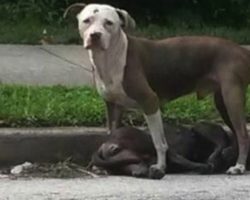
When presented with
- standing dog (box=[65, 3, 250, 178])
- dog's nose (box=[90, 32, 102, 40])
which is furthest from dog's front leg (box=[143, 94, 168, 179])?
dog's nose (box=[90, 32, 102, 40])

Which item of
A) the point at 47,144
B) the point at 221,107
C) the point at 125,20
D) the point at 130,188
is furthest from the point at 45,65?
the point at 130,188

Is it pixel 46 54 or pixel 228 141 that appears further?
pixel 46 54

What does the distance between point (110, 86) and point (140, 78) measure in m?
0.22

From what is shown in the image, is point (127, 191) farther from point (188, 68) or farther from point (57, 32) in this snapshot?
point (57, 32)

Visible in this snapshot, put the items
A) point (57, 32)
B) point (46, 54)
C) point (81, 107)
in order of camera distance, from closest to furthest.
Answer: point (81, 107) < point (46, 54) < point (57, 32)

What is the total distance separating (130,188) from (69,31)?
5029 millimetres

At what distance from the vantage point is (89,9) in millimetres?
7387

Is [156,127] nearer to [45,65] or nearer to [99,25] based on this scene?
[99,25]

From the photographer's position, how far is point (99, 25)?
7.29 meters

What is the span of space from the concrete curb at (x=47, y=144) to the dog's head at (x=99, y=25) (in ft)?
2.83

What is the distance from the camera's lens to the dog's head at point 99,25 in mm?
7242

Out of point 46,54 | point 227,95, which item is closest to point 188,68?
point 227,95

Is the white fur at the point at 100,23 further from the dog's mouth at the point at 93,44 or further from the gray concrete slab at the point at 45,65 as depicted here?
the gray concrete slab at the point at 45,65

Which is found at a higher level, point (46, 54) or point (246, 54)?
point (246, 54)
